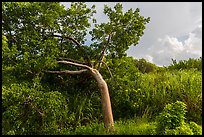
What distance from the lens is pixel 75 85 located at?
287 inches

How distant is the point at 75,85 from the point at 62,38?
1.13 m

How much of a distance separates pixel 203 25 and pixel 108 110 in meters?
2.63

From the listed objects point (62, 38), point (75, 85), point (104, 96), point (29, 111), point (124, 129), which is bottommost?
point (124, 129)

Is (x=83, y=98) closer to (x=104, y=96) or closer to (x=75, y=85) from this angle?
(x=75, y=85)

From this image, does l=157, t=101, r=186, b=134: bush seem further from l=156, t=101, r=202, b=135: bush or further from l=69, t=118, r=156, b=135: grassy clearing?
l=69, t=118, r=156, b=135: grassy clearing

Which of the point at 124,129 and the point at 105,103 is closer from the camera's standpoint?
the point at 124,129

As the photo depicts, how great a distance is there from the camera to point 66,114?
6340 millimetres

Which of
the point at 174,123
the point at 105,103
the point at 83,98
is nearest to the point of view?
the point at 174,123

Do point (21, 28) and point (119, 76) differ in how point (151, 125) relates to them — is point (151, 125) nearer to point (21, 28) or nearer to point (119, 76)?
point (119, 76)

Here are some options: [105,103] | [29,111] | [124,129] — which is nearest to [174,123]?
[124,129]

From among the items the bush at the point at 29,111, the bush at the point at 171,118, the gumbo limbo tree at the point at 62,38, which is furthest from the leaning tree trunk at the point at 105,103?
the bush at the point at 171,118

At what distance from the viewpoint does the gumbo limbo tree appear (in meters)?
6.10

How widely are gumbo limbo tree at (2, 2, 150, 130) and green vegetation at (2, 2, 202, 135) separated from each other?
19 millimetres

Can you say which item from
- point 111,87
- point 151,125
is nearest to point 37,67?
point 111,87
